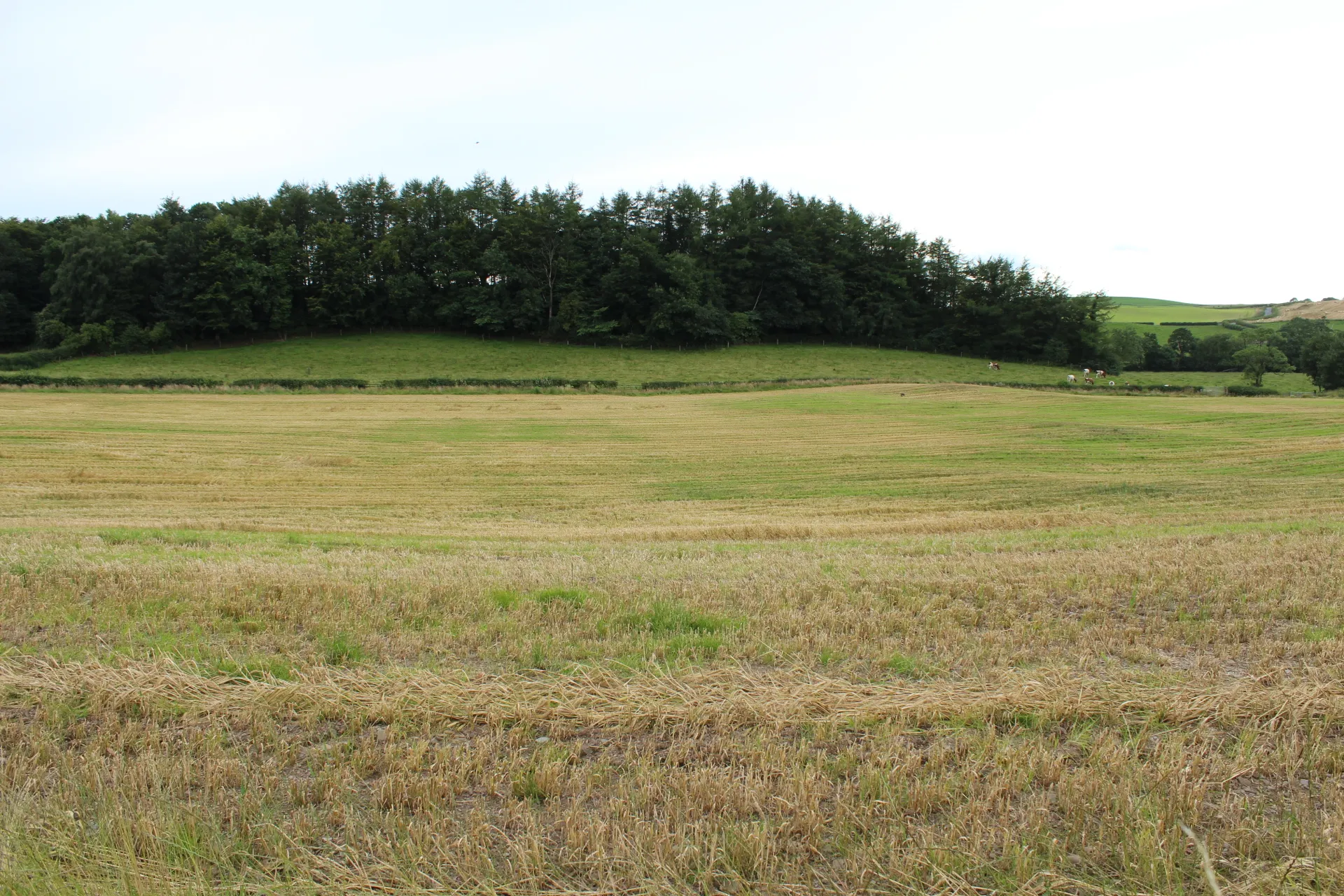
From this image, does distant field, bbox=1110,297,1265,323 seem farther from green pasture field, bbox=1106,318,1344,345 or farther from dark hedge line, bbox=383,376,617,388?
dark hedge line, bbox=383,376,617,388

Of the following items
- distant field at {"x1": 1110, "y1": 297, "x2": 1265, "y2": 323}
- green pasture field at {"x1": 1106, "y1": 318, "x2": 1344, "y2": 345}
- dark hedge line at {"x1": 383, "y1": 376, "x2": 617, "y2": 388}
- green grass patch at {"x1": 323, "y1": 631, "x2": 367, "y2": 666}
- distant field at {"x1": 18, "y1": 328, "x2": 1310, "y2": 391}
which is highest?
distant field at {"x1": 1110, "y1": 297, "x2": 1265, "y2": 323}

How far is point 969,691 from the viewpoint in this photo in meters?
4.84

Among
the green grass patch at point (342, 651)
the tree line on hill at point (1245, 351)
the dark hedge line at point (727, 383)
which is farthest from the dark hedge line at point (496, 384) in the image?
the tree line on hill at point (1245, 351)

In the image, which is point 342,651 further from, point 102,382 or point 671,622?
point 102,382

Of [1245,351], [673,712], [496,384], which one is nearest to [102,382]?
[496,384]

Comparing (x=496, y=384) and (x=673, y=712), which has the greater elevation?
(x=496, y=384)

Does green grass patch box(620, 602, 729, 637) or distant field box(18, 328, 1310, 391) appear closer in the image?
green grass patch box(620, 602, 729, 637)

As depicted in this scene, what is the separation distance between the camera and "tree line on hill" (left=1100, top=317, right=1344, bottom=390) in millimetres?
55938

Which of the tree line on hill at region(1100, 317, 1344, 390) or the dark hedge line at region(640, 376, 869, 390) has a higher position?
the tree line on hill at region(1100, 317, 1344, 390)

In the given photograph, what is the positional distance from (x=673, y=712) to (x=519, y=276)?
77.4m

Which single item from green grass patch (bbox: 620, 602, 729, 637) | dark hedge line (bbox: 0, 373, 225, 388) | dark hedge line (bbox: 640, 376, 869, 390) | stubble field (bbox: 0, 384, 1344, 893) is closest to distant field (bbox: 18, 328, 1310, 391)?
dark hedge line (bbox: 640, 376, 869, 390)

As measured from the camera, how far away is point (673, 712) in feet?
14.9

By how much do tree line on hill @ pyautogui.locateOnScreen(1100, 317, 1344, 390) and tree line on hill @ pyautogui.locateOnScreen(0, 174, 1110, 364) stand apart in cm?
746

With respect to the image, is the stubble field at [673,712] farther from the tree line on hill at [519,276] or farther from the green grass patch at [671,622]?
the tree line on hill at [519,276]
